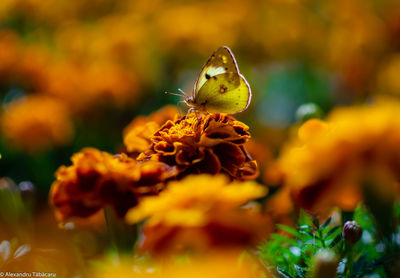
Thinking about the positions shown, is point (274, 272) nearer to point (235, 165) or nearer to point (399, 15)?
point (235, 165)

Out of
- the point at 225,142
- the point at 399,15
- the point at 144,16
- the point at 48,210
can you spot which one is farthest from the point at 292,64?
the point at 225,142

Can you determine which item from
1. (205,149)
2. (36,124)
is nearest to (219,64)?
(205,149)

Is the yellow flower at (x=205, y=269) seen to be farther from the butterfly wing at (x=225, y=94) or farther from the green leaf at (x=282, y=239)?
the butterfly wing at (x=225, y=94)

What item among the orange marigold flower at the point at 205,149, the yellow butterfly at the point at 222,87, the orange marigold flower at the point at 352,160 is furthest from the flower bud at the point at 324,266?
the yellow butterfly at the point at 222,87

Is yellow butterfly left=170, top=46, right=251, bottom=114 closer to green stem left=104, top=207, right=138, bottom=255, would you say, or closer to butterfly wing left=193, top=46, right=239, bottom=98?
butterfly wing left=193, top=46, right=239, bottom=98

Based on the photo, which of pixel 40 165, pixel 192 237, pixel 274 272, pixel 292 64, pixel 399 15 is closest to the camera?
pixel 192 237

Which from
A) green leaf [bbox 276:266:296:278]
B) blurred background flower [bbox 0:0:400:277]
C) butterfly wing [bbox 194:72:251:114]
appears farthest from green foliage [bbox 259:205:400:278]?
butterfly wing [bbox 194:72:251:114]
